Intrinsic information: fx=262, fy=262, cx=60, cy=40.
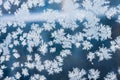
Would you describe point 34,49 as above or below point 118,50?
above

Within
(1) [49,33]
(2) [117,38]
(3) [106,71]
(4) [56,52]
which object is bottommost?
(3) [106,71]

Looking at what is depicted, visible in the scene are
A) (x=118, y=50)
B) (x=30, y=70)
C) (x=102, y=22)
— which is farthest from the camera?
(x=30, y=70)

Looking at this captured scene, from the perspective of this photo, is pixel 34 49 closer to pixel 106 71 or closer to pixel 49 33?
pixel 49 33

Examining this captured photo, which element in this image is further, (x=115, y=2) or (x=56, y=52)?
(x=56, y=52)

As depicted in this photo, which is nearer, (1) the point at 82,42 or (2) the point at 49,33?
(1) the point at 82,42

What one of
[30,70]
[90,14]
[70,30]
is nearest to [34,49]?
[30,70]

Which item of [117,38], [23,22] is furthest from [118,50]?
[23,22]

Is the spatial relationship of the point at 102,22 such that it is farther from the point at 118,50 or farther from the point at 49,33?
the point at 49,33

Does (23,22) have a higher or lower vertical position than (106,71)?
higher

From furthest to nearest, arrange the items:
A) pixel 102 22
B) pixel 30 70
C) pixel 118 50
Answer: pixel 30 70
pixel 102 22
pixel 118 50
